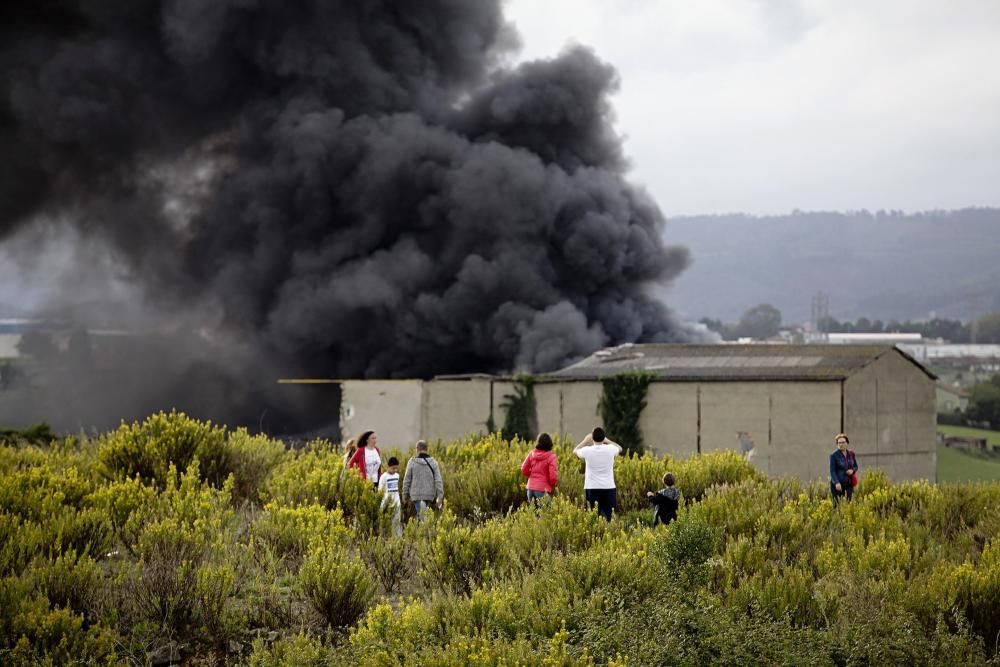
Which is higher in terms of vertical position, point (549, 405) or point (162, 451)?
point (549, 405)

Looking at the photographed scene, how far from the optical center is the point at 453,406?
34.4 metres

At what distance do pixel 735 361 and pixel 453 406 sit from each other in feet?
27.2

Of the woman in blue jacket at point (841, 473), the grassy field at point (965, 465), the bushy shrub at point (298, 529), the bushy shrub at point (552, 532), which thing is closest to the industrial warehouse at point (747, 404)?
the woman in blue jacket at point (841, 473)

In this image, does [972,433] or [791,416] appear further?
[972,433]

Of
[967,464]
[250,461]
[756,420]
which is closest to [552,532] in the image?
[250,461]

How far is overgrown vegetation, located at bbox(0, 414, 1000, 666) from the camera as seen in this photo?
938cm

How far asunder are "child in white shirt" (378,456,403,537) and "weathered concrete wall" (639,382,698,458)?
15652 millimetres

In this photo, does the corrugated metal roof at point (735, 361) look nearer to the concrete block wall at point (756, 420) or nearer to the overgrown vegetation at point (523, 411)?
the concrete block wall at point (756, 420)

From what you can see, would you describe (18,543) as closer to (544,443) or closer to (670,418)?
(544,443)

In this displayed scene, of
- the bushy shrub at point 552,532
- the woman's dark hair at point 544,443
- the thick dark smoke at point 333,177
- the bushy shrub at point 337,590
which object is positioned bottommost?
the bushy shrub at point 337,590

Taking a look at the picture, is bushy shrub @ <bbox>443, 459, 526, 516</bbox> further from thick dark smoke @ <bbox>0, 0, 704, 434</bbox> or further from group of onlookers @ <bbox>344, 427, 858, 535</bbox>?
thick dark smoke @ <bbox>0, 0, 704, 434</bbox>

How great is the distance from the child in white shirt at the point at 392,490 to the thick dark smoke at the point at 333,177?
35.3m

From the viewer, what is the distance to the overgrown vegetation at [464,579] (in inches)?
369

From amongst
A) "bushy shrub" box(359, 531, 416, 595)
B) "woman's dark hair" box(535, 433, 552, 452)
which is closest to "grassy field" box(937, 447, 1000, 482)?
"woman's dark hair" box(535, 433, 552, 452)
